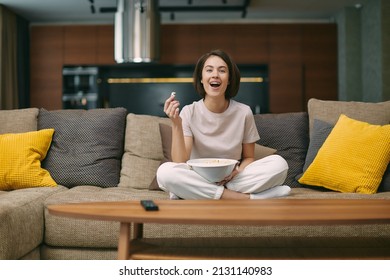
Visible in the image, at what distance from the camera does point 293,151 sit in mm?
2562

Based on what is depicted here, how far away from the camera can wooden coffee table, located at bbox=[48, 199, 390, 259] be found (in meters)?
1.17

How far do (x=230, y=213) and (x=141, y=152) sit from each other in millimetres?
1418

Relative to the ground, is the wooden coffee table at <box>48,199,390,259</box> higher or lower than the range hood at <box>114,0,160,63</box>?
lower

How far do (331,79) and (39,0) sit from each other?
388cm

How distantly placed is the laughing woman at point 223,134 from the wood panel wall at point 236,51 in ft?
14.9

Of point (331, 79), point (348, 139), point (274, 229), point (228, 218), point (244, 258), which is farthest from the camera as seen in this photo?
point (331, 79)

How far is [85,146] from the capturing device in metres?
2.60

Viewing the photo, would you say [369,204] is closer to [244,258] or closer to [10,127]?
[244,258]

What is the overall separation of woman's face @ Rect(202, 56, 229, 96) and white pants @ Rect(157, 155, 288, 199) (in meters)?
0.40

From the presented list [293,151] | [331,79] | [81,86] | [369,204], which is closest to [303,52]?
[331,79]

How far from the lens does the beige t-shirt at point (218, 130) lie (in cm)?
220

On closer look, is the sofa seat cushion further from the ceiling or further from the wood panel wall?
the wood panel wall

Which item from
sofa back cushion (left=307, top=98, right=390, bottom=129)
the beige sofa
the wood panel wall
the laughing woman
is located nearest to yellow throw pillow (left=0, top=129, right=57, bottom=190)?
the beige sofa

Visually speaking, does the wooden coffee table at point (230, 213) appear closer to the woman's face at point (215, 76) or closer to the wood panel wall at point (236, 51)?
the woman's face at point (215, 76)
